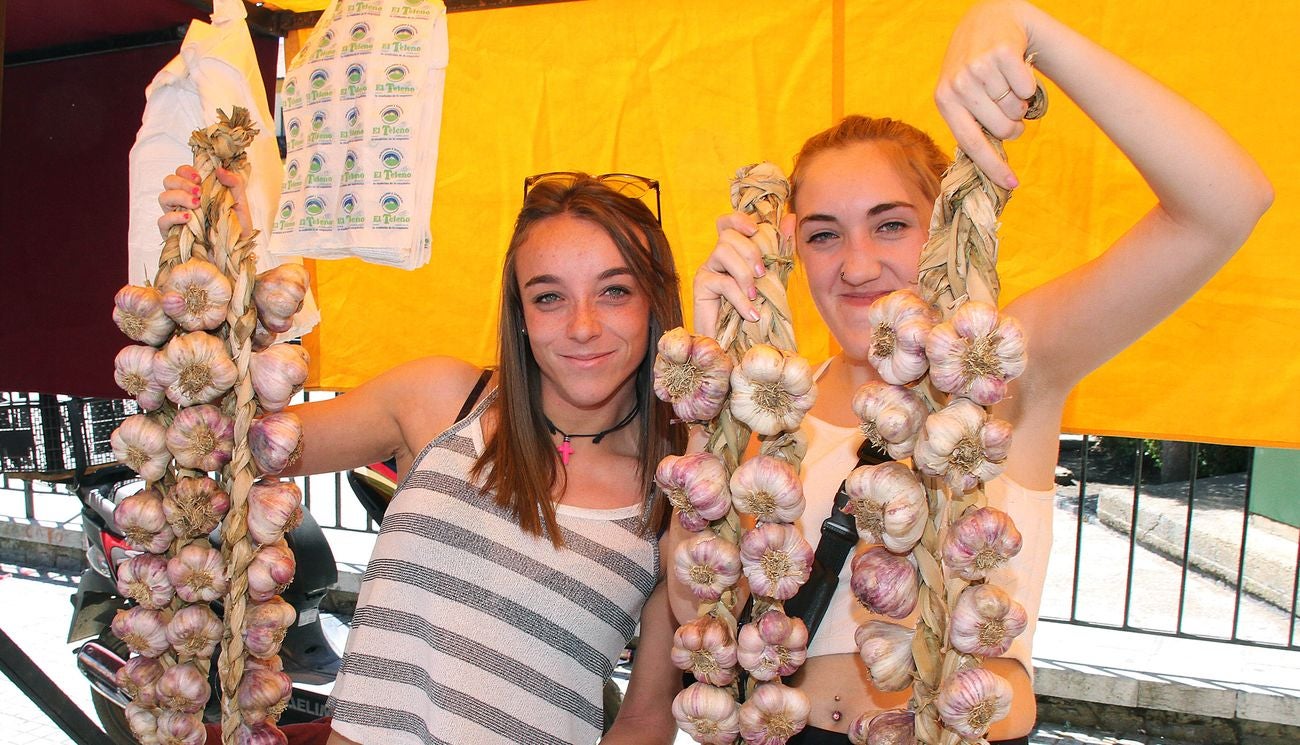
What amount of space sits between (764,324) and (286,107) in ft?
5.46

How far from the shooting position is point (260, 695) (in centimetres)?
109

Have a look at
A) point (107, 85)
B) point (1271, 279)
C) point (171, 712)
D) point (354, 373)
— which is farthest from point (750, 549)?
point (107, 85)

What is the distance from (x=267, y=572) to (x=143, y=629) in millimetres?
167

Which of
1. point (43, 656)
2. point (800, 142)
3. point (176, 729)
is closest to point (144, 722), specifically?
point (176, 729)

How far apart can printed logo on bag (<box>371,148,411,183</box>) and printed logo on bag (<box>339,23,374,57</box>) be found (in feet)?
0.71

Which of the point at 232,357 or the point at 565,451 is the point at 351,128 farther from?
the point at 232,357

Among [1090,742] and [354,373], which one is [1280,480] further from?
[354,373]

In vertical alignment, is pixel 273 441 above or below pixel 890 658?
above

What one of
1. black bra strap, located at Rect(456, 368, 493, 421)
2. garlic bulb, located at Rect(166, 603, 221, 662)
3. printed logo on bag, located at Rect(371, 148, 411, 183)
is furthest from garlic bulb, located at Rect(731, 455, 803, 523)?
printed logo on bag, located at Rect(371, 148, 411, 183)

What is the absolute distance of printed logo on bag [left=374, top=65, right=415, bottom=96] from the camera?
1991 mm

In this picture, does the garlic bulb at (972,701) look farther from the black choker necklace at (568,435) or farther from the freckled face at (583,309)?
the black choker necklace at (568,435)

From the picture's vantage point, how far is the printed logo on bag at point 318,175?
2082 millimetres

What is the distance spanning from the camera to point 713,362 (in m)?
0.87

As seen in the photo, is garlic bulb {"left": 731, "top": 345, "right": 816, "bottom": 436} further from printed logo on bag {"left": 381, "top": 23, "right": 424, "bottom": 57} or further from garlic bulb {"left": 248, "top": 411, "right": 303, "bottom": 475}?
printed logo on bag {"left": 381, "top": 23, "right": 424, "bottom": 57}
